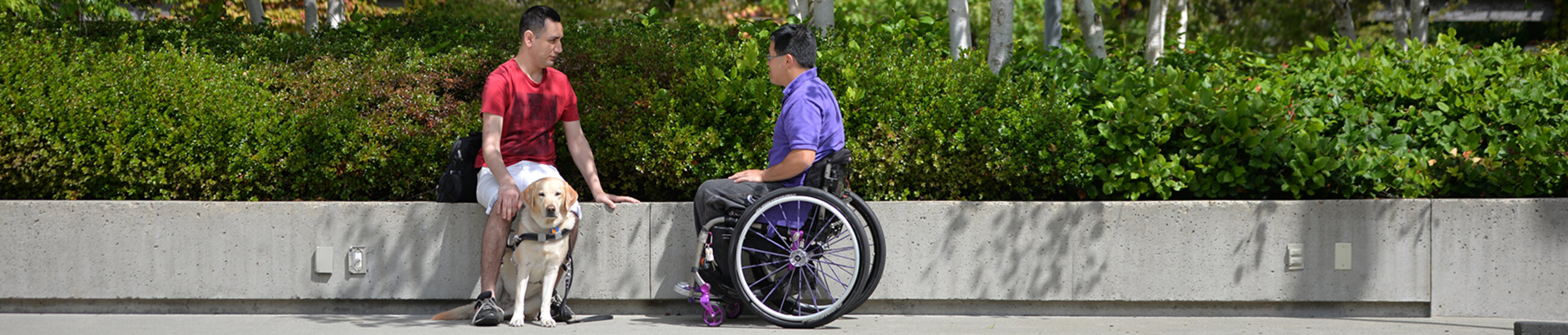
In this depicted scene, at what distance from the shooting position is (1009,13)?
273 inches

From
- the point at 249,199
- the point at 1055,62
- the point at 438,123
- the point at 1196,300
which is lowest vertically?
the point at 1196,300

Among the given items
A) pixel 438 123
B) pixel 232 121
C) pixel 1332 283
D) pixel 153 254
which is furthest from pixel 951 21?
pixel 153 254

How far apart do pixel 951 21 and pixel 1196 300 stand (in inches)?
97.2

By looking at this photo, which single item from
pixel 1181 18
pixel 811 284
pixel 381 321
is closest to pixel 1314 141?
pixel 811 284

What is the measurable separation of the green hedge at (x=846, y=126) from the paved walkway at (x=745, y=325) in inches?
24.0

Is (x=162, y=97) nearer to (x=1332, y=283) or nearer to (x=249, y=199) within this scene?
(x=249, y=199)

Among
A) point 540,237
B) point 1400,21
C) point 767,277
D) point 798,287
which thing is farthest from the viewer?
point 1400,21

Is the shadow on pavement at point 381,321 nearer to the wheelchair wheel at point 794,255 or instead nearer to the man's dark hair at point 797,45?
the wheelchair wheel at point 794,255

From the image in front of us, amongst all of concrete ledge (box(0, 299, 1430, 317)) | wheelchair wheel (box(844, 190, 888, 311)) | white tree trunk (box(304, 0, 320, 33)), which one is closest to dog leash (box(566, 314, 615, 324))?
concrete ledge (box(0, 299, 1430, 317))

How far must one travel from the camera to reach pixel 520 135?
4996 mm

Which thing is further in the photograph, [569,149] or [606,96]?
[606,96]

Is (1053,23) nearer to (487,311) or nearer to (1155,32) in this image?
(1155,32)

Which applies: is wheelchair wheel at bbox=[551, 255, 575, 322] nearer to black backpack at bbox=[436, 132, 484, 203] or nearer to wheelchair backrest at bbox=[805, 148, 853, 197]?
black backpack at bbox=[436, 132, 484, 203]

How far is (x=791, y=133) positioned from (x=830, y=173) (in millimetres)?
254
